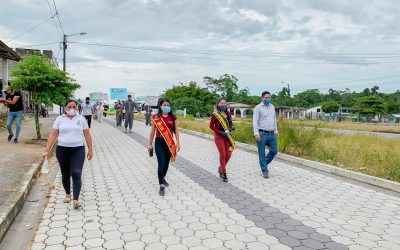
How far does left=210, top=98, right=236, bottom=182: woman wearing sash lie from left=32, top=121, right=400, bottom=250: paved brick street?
38 cm

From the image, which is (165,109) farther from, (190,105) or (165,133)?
(190,105)

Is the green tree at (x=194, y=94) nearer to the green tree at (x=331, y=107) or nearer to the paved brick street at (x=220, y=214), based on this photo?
the green tree at (x=331, y=107)

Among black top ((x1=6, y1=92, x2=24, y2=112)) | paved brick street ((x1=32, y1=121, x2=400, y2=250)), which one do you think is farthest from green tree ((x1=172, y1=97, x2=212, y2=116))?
paved brick street ((x1=32, y1=121, x2=400, y2=250))

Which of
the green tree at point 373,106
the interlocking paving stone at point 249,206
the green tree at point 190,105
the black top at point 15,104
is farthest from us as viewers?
the green tree at point 190,105

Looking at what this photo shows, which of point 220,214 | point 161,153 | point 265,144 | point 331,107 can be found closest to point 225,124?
point 265,144

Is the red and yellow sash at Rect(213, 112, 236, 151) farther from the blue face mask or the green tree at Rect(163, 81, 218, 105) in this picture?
the green tree at Rect(163, 81, 218, 105)

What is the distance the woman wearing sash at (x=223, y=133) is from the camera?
741 centimetres

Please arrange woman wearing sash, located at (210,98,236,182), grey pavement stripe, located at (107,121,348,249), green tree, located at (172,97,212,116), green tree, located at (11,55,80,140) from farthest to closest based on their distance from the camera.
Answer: green tree, located at (172,97,212,116) → green tree, located at (11,55,80,140) → woman wearing sash, located at (210,98,236,182) → grey pavement stripe, located at (107,121,348,249)

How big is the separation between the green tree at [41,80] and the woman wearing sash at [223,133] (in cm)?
632

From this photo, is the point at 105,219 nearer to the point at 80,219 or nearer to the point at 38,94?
the point at 80,219

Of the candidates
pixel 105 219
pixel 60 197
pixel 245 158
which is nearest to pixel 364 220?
pixel 105 219

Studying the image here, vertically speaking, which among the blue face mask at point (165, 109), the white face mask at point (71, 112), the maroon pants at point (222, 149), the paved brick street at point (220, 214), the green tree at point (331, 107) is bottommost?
the paved brick street at point (220, 214)

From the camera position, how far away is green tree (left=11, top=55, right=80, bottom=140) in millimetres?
11391

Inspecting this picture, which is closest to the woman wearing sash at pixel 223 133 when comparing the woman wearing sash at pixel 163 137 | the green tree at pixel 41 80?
the woman wearing sash at pixel 163 137
